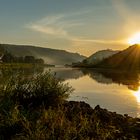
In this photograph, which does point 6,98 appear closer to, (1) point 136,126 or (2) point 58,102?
(2) point 58,102

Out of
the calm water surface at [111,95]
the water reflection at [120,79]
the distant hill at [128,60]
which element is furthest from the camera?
the distant hill at [128,60]

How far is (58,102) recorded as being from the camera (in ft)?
44.5

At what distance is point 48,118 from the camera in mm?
9469

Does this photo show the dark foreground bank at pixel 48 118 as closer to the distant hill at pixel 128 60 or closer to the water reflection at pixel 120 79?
the water reflection at pixel 120 79

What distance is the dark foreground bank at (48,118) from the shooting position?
27.8 ft

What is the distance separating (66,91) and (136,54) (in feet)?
454

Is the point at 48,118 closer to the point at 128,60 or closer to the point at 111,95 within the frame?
the point at 111,95

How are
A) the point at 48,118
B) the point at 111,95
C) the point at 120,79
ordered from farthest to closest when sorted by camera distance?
the point at 120,79 → the point at 111,95 → the point at 48,118

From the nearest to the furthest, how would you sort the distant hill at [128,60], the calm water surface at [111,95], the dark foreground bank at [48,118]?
the dark foreground bank at [48,118] → the calm water surface at [111,95] → the distant hill at [128,60]

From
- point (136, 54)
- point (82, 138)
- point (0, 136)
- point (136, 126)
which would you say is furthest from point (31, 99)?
point (136, 54)

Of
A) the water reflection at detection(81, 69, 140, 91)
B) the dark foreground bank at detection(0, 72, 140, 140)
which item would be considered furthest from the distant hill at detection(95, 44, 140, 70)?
the dark foreground bank at detection(0, 72, 140, 140)

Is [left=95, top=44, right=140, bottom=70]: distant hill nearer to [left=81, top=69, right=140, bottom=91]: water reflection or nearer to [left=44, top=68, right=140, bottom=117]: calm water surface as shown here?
[left=81, top=69, right=140, bottom=91]: water reflection

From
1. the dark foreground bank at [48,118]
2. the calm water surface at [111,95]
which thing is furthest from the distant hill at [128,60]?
the dark foreground bank at [48,118]

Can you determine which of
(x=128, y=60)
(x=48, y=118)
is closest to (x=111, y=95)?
(x=48, y=118)
